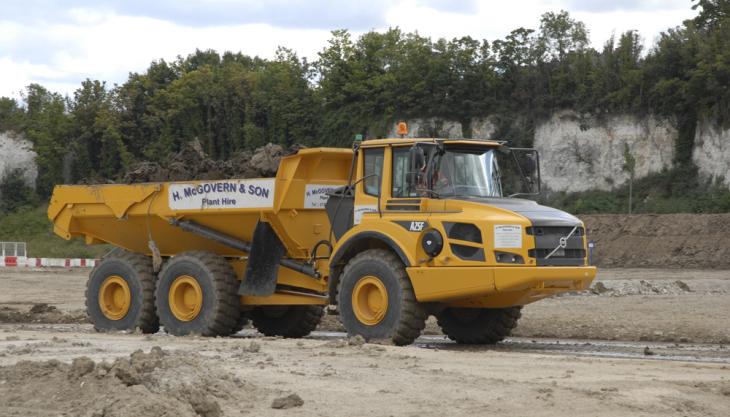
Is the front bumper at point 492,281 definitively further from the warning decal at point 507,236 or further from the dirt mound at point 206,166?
the dirt mound at point 206,166

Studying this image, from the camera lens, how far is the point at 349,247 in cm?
1554

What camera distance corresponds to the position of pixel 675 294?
91.1ft

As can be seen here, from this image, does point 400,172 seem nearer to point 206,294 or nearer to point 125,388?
point 206,294

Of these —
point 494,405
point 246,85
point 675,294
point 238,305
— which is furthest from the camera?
point 246,85

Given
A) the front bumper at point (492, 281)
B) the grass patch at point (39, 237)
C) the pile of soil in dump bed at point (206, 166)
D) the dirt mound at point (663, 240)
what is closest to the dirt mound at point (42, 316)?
the pile of soil in dump bed at point (206, 166)

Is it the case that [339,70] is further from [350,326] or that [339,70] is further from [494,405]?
[494,405]

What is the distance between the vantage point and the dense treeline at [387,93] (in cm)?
5359

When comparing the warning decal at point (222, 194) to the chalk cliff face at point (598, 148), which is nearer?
the warning decal at point (222, 194)

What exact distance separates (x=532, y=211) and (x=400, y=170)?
178 centimetres

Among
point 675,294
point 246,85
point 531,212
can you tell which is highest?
point 246,85

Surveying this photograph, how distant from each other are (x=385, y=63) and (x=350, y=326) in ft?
155

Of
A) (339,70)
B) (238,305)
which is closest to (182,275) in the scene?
(238,305)

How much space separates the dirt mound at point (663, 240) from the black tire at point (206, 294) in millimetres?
28625

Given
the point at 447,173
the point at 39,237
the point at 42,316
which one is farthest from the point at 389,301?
the point at 39,237
